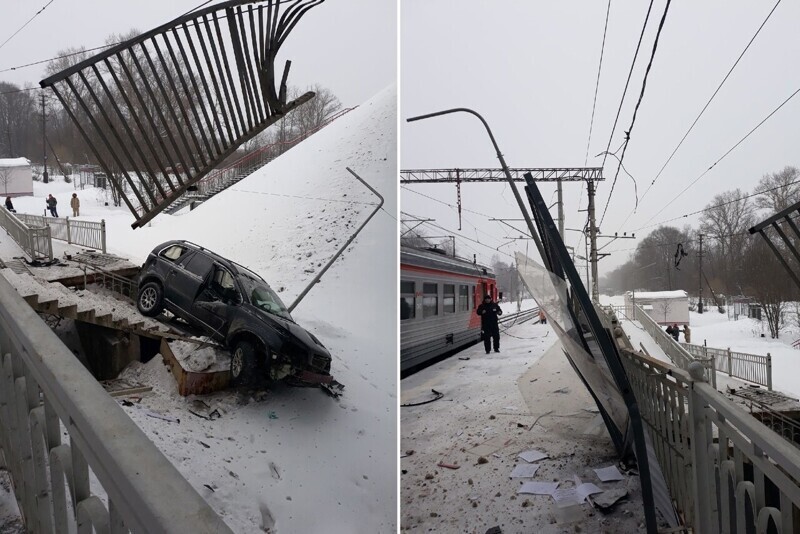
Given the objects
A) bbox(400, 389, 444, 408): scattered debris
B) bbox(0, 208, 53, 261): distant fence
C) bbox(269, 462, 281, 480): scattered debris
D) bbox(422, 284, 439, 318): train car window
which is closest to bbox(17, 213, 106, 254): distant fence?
bbox(0, 208, 53, 261): distant fence

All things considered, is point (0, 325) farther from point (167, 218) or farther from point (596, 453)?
point (596, 453)

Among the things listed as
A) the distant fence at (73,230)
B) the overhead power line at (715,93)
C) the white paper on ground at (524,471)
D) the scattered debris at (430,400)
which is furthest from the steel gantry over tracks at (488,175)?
the distant fence at (73,230)

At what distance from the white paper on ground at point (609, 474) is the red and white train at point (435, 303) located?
772 millimetres

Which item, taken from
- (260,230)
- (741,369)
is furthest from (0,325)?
(741,369)

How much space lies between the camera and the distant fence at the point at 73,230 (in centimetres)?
99

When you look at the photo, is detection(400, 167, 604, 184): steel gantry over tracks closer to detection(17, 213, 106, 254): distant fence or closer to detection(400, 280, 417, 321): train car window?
detection(400, 280, 417, 321): train car window

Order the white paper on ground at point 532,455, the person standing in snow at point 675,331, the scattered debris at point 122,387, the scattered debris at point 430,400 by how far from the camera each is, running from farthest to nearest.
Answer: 1. the scattered debris at point 430,400
2. the white paper on ground at point 532,455
3. the person standing in snow at point 675,331
4. the scattered debris at point 122,387

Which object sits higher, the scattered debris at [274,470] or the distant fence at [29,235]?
the distant fence at [29,235]

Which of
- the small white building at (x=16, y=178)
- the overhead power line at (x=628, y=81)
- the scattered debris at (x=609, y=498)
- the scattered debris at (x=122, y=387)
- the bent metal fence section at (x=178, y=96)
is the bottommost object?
the scattered debris at (x=609, y=498)

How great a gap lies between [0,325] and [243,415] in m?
0.40

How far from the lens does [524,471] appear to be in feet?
5.62

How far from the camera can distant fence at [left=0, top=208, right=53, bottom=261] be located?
3.19 ft

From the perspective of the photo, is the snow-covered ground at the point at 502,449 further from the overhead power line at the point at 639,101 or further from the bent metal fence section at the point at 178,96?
the bent metal fence section at the point at 178,96

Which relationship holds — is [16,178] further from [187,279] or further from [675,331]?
[675,331]
